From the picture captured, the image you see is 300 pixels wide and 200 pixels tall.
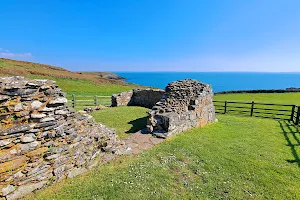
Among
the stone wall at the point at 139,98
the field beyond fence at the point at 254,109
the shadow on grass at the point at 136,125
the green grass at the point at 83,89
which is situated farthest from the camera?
the green grass at the point at 83,89

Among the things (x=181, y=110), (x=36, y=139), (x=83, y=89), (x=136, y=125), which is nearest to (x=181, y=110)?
(x=181, y=110)

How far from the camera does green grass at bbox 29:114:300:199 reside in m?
4.62

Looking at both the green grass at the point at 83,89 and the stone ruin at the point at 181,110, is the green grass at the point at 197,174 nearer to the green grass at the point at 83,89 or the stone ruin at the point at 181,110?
the stone ruin at the point at 181,110

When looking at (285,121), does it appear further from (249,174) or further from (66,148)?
(66,148)

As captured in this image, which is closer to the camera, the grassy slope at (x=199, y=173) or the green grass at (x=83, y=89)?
the grassy slope at (x=199, y=173)

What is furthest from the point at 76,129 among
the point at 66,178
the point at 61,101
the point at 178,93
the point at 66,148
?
the point at 178,93

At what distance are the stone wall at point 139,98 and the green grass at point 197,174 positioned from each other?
379 inches

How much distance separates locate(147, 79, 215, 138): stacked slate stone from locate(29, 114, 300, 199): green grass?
2.87 ft

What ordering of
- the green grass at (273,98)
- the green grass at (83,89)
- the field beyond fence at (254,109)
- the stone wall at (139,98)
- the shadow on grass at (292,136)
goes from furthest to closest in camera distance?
the green grass at (83,89)
the green grass at (273,98)
the stone wall at (139,98)
the field beyond fence at (254,109)
the shadow on grass at (292,136)

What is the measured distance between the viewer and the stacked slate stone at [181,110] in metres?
8.73

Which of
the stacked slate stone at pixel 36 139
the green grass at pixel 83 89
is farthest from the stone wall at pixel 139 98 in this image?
the stacked slate stone at pixel 36 139

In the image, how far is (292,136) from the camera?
9.45m

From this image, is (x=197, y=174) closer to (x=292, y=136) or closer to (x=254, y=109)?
(x=292, y=136)

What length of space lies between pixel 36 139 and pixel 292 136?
39.8 ft
